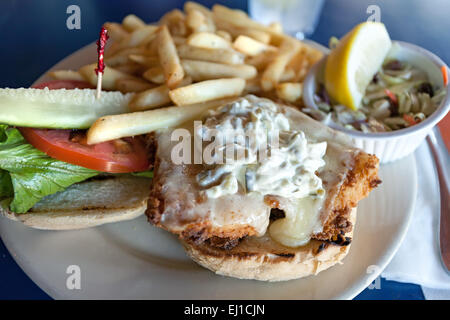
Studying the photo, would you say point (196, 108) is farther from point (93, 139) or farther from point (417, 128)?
point (417, 128)

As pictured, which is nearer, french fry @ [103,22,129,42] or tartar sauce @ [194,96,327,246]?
tartar sauce @ [194,96,327,246]

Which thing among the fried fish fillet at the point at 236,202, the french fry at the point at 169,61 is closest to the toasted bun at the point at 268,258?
the fried fish fillet at the point at 236,202

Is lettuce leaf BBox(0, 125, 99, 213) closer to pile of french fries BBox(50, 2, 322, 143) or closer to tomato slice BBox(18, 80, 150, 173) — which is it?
tomato slice BBox(18, 80, 150, 173)

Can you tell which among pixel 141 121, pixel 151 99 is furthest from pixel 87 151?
pixel 151 99

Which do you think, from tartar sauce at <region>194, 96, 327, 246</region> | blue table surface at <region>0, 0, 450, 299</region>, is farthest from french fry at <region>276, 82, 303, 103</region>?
blue table surface at <region>0, 0, 450, 299</region>

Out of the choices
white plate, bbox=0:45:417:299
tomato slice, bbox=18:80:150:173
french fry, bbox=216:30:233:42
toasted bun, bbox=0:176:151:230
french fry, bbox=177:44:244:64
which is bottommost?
white plate, bbox=0:45:417:299

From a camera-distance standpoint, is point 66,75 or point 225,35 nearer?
point 66,75

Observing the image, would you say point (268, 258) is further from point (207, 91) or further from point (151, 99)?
point (151, 99)
